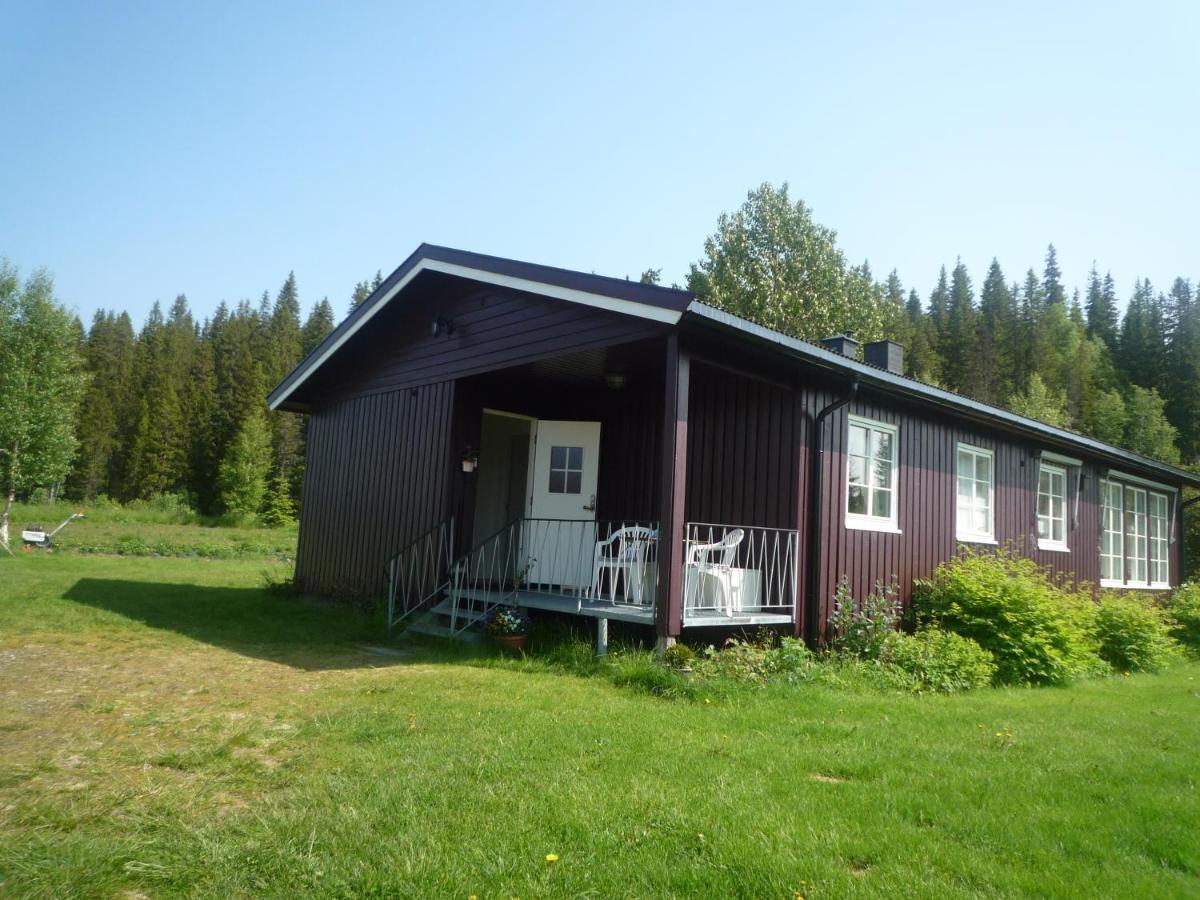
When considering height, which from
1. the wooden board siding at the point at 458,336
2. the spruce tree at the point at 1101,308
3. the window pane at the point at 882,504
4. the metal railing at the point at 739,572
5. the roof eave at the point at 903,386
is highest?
the spruce tree at the point at 1101,308

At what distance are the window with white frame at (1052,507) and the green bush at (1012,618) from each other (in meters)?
2.80

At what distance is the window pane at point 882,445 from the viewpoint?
9.46 metres

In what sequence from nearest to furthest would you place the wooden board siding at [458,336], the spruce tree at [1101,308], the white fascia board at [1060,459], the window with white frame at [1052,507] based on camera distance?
the wooden board siding at [458,336] < the window with white frame at [1052,507] < the white fascia board at [1060,459] < the spruce tree at [1101,308]

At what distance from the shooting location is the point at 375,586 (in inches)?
431

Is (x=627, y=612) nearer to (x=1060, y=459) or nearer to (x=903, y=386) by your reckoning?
(x=903, y=386)

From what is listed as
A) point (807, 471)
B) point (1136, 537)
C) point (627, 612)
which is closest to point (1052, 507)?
point (1136, 537)

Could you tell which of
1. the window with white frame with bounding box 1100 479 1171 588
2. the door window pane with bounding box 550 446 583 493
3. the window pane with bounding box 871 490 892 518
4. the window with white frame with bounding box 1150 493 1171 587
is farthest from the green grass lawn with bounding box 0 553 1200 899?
the window with white frame with bounding box 1150 493 1171 587

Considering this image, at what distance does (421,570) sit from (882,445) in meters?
5.75

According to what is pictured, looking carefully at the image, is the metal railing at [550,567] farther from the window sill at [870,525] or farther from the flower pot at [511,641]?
the window sill at [870,525]

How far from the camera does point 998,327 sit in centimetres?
5109

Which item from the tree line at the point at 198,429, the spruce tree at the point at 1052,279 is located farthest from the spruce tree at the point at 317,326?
the spruce tree at the point at 1052,279

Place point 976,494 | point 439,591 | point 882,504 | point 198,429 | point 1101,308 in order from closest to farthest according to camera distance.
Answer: point 882,504 < point 439,591 < point 976,494 < point 198,429 < point 1101,308

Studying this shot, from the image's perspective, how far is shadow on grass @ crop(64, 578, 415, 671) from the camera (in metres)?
8.04

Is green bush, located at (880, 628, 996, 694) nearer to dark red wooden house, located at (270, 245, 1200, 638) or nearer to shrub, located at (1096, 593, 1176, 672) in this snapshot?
dark red wooden house, located at (270, 245, 1200, 638)
